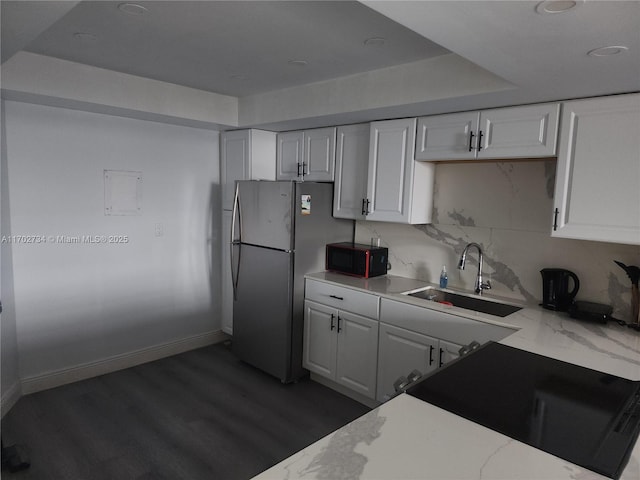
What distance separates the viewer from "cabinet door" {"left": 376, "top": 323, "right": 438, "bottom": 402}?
2619 millimetres

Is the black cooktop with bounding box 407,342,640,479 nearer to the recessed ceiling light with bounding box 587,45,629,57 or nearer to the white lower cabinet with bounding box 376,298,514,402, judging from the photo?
the white lower cabinet with bounding box 376,298,514,402

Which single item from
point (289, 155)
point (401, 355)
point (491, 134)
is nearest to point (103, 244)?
point (289, 155)

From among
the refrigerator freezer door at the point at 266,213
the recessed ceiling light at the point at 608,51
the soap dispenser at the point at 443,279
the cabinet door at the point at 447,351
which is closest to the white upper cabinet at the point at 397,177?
the soap dispenser at the point at 443,279

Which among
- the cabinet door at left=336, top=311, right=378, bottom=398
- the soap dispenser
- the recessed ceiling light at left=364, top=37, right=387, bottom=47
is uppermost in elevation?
the recessed ceiling light at left=364, top=37, right=387, bottom=47

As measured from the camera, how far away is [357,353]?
9.95ft

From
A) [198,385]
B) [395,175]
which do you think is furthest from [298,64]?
[198,385]

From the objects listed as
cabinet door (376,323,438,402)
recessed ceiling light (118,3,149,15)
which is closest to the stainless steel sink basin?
cabinet door (376,323,438,402)

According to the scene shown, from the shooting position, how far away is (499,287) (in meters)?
2.91

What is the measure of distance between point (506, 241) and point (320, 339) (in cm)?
159

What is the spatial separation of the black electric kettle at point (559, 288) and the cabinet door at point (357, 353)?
1130mm

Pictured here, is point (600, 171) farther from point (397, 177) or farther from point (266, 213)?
point (266, 213)

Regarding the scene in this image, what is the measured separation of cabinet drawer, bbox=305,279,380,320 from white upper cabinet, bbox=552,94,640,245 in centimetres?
124

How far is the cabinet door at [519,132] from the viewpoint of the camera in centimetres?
230

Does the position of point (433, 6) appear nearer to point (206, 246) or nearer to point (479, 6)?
point (479, 6)
